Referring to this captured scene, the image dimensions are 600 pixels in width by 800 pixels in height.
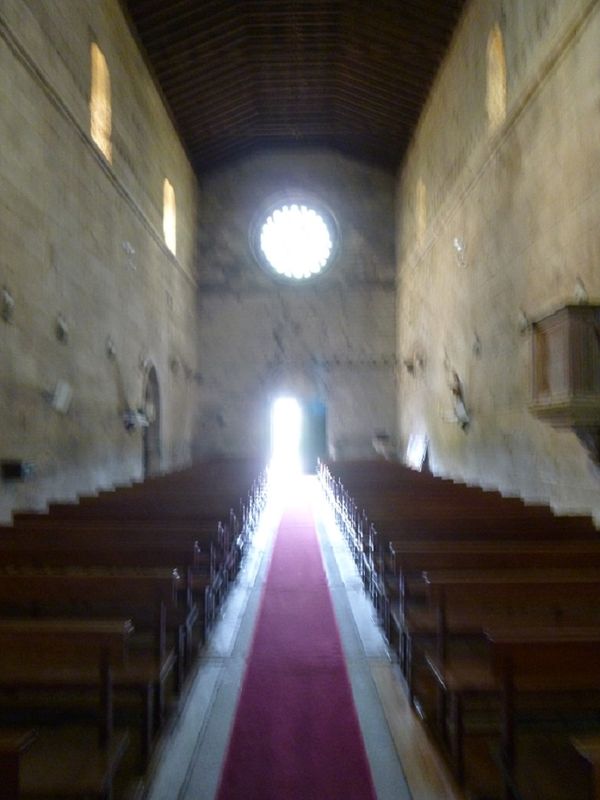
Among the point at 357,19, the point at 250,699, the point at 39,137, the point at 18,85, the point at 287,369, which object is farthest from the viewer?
the point at 287,369

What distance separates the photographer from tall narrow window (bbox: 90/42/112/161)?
11.2m

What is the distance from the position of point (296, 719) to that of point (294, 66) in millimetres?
15003

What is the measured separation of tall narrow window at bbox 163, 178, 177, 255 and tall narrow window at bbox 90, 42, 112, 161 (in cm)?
435

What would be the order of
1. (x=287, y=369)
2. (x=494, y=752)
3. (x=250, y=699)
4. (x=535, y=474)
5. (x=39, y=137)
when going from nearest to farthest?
(x=494, y=752), (x=250, y=699), (x=39, y=137), (x=535, y=474), (x=287, y=369)

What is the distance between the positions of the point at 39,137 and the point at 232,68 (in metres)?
7.73

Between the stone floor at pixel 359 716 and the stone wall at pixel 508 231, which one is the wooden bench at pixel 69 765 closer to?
the stone floor at pixel 359 716

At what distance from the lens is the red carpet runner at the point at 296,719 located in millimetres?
3281

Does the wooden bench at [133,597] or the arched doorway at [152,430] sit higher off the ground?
the arched doorway at [152,430]

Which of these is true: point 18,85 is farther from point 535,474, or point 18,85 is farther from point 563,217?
point 535,474

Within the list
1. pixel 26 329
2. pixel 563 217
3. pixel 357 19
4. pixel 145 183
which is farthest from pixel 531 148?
pixel 145 183

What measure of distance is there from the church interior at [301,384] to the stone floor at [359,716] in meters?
0.02

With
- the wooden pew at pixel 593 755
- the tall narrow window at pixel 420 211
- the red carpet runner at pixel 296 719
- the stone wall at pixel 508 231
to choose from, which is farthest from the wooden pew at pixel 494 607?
the tall narrow window at pixel 420 211

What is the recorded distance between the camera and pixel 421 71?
1506cm

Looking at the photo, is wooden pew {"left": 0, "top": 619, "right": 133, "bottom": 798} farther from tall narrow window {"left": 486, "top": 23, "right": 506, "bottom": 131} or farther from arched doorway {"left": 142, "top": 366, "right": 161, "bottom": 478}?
arched doorway {"left": 142, "top": 366, "right": 161, "bottom": 478}
